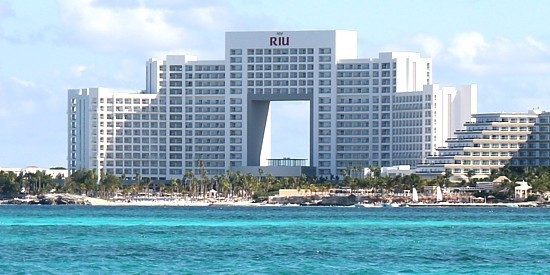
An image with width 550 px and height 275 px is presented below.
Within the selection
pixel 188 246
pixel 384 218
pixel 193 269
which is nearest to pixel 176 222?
pixel 384 218

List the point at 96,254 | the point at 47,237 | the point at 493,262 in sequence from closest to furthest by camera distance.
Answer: the point at 493,262 < the point at 96,254 < the point at 47,237

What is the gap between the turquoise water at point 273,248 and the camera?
9156 centimetres

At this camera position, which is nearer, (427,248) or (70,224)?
(427,248)

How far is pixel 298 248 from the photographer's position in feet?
364

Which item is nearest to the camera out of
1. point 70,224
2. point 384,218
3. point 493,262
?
point 493,262

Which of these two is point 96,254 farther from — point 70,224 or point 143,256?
point 70,224

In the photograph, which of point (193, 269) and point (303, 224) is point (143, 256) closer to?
point (193, 269)

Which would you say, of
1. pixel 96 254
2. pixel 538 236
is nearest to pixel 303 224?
pixel 538 236

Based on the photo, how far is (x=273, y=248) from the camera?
112 meters

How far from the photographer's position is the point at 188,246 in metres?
113

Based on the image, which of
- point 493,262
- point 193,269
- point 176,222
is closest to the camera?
point 193,269

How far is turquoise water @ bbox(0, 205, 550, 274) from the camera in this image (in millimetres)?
91562

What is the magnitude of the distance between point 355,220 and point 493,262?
85.9m

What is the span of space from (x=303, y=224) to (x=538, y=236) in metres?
39.1
